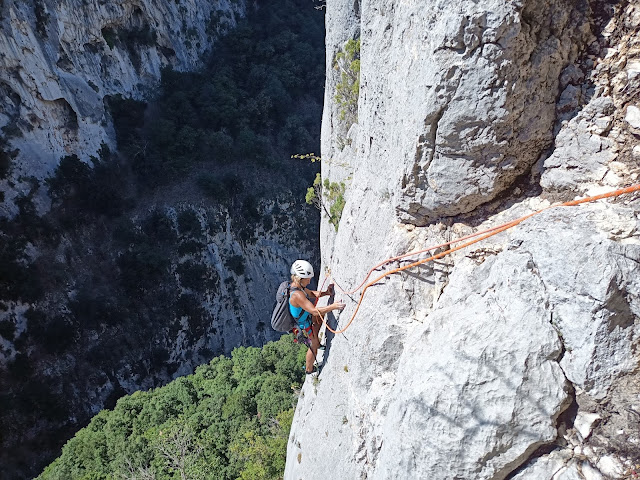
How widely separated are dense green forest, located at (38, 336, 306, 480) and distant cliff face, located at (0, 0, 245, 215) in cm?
1271

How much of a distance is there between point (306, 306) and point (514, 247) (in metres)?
2.97

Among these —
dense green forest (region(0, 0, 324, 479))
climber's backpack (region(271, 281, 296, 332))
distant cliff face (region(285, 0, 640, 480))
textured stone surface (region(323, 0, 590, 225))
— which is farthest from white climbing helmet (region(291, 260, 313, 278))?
dense green forest (region(0, 0, 324, 479))

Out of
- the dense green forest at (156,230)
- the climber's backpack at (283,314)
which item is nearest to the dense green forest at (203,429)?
the climber's backpack at (283,314)

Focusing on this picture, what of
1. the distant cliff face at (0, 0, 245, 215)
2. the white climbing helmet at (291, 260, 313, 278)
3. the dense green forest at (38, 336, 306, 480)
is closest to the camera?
the white climbing helmet at (291, 260, 313, 278)

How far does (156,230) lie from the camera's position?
23844 mm

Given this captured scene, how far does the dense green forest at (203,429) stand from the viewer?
1105cm

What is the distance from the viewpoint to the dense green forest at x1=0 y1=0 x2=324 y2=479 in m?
19.0

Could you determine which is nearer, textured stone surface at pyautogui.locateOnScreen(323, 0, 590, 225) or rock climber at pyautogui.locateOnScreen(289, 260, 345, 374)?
textured stone surface at pyautogui.locateOnScreen(323, 0, 590, 225)

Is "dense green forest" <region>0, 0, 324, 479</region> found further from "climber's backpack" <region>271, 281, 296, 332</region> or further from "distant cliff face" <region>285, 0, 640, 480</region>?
"distant cliff face" <region>285, 0, 640, 480</region>

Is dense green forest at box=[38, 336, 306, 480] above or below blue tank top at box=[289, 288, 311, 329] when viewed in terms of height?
below

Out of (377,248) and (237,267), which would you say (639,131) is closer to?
(377,248)

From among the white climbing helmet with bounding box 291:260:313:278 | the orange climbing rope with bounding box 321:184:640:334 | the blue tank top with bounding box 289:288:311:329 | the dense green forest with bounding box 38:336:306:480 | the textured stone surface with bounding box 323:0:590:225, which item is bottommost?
the dense green forest with bounding box 38:336:306:480

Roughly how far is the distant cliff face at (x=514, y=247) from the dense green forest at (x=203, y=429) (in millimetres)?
8264

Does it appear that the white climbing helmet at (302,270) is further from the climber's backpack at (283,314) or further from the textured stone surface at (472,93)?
the textured stone surface at (472,93)
